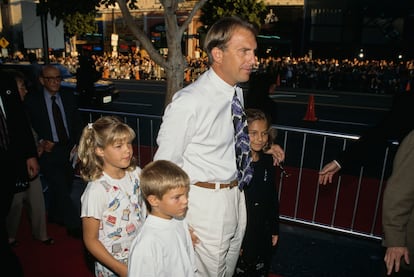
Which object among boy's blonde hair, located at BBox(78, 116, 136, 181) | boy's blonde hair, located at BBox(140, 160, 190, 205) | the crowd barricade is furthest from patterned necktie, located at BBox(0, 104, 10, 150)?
the crowd barricade

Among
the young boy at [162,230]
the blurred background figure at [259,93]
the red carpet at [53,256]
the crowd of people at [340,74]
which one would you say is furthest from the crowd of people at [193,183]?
the crowd of people at [340,74]

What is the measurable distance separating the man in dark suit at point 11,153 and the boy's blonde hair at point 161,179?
1.37 meters

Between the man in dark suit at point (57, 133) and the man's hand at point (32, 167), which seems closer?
the man's hand at point (32, 167)

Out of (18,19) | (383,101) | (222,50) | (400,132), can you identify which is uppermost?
(18,19)

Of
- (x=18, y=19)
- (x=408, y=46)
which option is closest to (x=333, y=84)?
(x=408, y=46)

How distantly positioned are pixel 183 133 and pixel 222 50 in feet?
2.07

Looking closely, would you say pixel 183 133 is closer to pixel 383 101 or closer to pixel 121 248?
pixel 121 248

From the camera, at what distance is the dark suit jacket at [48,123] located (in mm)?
4355

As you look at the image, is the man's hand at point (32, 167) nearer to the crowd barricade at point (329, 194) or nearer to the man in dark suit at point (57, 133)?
the man in dark suit at point (57, 133)

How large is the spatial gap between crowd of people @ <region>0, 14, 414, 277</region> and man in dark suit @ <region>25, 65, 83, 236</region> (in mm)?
1076

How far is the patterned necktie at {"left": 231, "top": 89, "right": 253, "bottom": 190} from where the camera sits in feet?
8.38

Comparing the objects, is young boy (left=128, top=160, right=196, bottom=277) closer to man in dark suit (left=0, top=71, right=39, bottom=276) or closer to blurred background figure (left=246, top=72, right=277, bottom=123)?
man in dark suit (left=0, top=71, right=39, bottom=276)

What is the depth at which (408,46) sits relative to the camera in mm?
28938

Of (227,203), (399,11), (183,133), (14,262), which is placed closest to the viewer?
→ (183,133)
